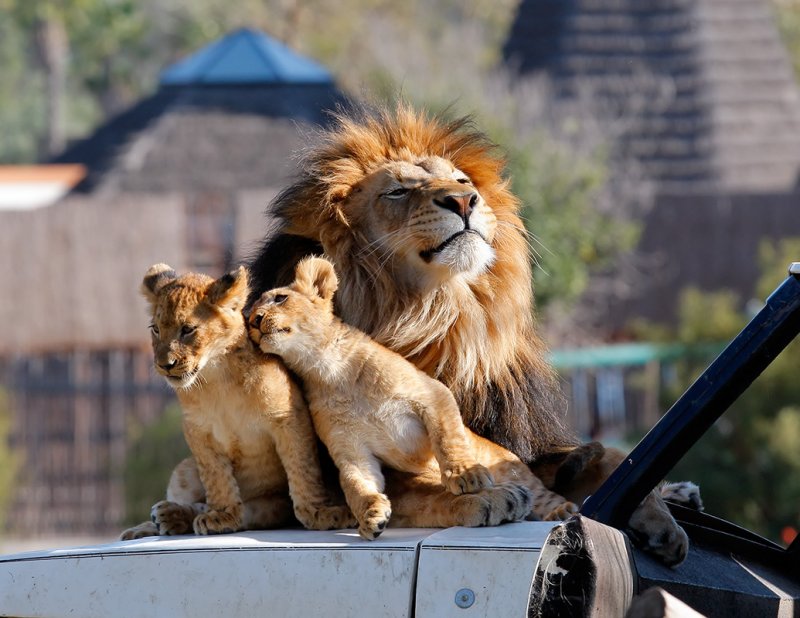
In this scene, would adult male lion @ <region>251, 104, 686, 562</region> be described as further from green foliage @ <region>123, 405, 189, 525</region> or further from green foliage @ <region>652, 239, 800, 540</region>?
green foliage @ <region>123, 405, 189, 525</region>

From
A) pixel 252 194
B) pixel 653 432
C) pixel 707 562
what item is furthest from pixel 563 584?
pixel 252 194

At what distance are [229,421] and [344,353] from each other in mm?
293

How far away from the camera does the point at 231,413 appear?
10.8 feet

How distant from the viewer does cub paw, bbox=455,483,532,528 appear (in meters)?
3.17

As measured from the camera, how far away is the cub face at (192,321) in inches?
122

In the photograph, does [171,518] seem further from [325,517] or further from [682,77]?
[682,77]

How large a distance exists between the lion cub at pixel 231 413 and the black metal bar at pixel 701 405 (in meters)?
0.66

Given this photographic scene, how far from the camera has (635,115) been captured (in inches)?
777

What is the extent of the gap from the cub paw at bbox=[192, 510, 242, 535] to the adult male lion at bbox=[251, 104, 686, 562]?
629 millimetres

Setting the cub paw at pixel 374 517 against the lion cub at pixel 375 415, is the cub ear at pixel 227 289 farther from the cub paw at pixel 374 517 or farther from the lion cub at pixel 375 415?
the cub paw at pixel 374 517

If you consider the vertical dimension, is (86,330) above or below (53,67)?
below

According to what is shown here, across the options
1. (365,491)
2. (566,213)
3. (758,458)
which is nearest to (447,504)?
(365,491)

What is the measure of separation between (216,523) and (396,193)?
3.31 feet

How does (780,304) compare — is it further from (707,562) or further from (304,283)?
(304,283)
